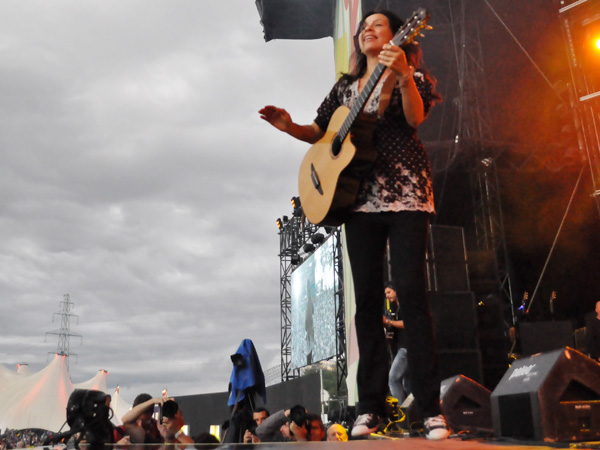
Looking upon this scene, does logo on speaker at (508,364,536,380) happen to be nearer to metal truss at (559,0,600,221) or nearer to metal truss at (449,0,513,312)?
metal truss at (559,0,600,221)

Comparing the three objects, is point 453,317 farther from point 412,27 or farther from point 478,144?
point 412,27

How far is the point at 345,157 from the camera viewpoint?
2.06 meters

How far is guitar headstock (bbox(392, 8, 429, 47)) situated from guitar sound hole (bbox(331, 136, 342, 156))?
41 centimetres

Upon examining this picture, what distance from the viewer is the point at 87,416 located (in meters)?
2.31

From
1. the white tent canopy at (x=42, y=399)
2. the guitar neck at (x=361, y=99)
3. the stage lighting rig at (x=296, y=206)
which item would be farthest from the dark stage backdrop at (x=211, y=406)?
the guitar neck at (x=361, y=99)

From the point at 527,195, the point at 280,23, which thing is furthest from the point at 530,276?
the point at 280,23

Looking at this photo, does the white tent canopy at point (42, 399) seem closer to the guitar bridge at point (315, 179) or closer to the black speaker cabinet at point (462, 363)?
the black speaker cabinet at point (462, 363)

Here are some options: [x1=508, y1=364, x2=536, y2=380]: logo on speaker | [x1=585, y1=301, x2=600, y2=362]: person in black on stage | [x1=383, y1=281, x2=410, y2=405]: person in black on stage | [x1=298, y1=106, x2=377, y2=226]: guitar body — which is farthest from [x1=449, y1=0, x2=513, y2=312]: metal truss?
[x1=298, y1=106, x2=377, y2=226]: guitar body

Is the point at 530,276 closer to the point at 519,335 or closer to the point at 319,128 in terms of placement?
the point at 519,335

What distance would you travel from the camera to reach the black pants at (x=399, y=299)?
1.92m

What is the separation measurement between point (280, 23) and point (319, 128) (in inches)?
418

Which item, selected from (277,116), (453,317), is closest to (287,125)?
(277,116)

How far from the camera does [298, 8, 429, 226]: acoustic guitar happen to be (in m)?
1.99

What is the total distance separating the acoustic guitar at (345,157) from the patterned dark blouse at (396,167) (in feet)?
0.17
